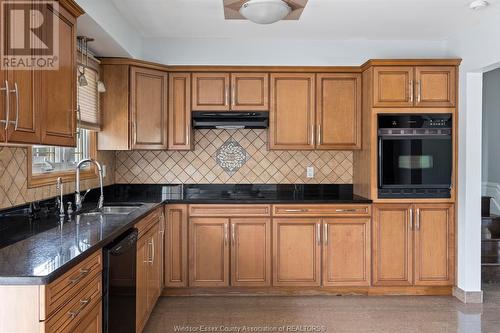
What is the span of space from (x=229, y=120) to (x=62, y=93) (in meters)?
1.98

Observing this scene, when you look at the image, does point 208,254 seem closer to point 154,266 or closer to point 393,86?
point 154,266

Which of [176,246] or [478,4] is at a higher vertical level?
[478,4]

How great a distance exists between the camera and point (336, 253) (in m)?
3.87

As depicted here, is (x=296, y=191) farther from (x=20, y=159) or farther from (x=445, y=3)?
(x=20, y=159)

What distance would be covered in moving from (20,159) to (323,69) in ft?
9.22

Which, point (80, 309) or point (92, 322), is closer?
point (80, 309)

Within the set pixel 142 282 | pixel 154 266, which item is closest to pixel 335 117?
pixel 154 266

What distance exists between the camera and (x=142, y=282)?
9.52 feet

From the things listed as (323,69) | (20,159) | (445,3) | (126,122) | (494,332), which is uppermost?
(445,3)

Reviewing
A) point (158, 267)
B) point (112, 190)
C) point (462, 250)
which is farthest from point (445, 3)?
point (112, 190)

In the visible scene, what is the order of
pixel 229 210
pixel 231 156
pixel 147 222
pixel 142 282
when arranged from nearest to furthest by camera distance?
1. pixel 142 282
2. pixel 147 222
3. pixel 229 210
4. pixel 231 156

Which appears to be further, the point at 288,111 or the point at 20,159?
the point at 288,111

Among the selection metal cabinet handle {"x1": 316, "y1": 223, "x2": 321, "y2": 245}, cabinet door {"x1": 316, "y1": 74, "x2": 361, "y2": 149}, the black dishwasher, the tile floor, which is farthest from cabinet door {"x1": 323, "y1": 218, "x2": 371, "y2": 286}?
the black dishwasher

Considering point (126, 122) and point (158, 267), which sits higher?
point (126, 122)
